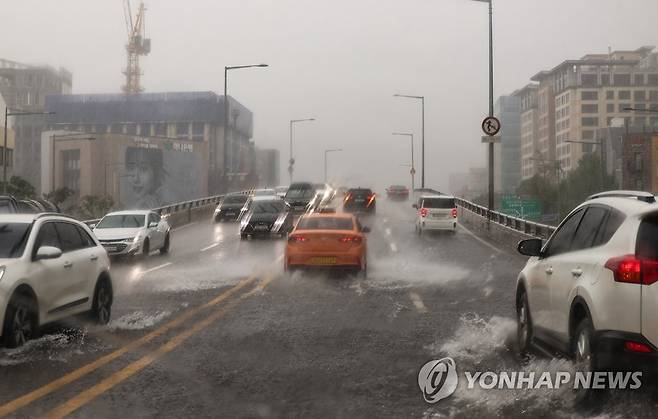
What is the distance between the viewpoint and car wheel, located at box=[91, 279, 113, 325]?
401 inches

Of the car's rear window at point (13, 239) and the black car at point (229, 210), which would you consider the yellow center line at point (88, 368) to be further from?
the black car at point (229, 210)

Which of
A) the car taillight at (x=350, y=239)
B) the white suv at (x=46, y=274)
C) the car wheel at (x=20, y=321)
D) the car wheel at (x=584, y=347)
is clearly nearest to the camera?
the car wheel at (x=584, y=347)

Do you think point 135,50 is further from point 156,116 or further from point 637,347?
point 637,347

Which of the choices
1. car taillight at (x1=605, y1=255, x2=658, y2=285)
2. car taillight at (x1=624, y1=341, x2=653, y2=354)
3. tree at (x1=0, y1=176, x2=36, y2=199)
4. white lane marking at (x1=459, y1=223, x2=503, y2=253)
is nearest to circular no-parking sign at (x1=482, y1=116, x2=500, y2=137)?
white lane marking at (x1=459, y1=223, x2=503, y2=253)

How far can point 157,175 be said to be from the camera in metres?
146

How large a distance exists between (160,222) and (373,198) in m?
23.4

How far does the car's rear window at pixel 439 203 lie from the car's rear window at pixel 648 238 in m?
28.2

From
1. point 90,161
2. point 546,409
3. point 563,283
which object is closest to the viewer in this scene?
point 546,409

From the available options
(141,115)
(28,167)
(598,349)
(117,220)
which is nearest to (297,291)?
(598,349)

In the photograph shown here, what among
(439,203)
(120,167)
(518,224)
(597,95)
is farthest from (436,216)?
(597,95)

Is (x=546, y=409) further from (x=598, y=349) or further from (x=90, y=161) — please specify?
(x=90, y=161)

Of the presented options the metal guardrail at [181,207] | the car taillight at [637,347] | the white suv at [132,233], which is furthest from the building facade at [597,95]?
the car taillight at [637,347]

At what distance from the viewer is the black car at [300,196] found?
45781 millimetres

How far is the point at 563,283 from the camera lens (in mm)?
6461
